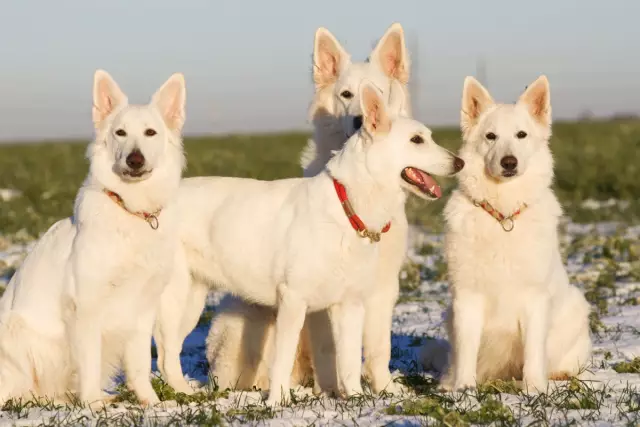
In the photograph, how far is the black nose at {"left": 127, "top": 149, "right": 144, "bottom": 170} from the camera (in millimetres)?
5730

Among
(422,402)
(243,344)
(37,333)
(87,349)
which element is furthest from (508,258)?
(37,333)

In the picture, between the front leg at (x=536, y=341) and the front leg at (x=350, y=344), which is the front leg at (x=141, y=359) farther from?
the front leg at (x=536, y=341)

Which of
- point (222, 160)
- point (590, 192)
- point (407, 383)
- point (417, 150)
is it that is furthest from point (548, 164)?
point (222, 160)

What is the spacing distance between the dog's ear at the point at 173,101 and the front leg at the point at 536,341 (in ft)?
8.89

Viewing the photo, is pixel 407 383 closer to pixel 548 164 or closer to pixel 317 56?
pixel 548 164

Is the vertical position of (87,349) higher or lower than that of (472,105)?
lower

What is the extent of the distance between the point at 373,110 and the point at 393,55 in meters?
1.35

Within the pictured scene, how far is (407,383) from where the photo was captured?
22.4 ft

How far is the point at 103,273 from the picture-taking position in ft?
18.7

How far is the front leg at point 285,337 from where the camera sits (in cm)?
593

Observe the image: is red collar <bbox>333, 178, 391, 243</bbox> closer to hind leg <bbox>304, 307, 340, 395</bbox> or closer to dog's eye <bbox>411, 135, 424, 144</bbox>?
dog's eye <bbox>411, 135, 424, 144</bbox>

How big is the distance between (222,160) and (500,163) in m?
22.8

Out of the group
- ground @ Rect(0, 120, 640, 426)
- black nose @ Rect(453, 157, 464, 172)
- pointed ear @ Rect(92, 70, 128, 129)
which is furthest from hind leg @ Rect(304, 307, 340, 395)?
pointed ear @ Rect(92, 70, 128, 129)

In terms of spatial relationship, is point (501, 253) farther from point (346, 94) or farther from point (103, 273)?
point (103, 273)
